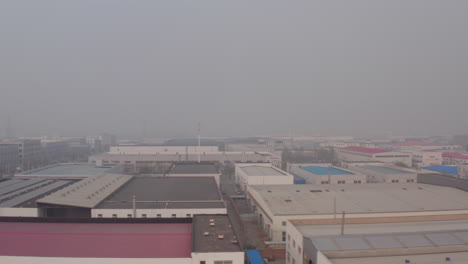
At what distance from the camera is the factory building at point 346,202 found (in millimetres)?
5557

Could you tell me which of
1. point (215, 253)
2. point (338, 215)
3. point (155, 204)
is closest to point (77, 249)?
point (215, 253)

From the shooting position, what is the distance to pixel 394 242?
11.3 ft

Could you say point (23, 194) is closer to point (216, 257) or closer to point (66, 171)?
point (66, 171)

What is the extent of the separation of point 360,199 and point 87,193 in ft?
17.3

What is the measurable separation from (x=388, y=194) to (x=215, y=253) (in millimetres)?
5307

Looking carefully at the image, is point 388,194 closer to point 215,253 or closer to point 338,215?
point 338,215

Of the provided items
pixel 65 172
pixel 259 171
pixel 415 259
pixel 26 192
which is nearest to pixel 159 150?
pixel 65 172

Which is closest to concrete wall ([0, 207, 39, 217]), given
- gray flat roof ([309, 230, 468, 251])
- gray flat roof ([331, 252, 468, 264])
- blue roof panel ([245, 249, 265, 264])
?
blue roof panel ([245, 249, 265, 264])

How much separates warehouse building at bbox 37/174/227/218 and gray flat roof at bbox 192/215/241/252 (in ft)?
3.41

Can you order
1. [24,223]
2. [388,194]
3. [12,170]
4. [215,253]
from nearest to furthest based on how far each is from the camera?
[215,253], [24,223], [388,194], [12,170]

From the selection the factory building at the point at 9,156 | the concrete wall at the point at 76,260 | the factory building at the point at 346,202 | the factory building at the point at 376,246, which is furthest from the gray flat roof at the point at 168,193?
the factory building at the point at 9,156

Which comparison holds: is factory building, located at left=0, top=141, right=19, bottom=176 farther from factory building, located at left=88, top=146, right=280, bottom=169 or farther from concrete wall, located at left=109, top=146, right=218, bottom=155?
concrete wall, located at left=109, top=146, right=218, bottom=155

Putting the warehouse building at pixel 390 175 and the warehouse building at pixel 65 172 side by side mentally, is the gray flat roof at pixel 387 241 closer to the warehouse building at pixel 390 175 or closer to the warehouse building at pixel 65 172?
the warehouse building at pixel 390 175

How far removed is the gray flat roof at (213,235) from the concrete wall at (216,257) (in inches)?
3.4
